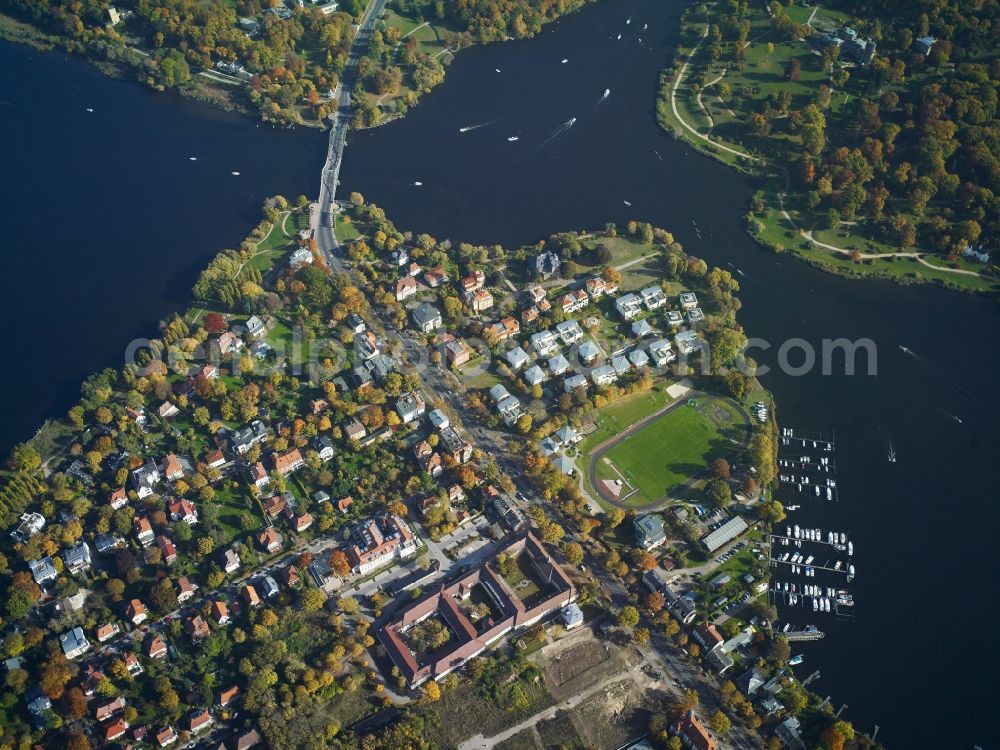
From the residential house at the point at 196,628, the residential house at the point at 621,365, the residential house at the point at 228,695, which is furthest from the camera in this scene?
the residential house at the point at 621,365

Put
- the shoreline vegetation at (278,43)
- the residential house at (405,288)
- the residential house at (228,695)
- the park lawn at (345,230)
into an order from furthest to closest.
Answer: the shoreline vegetation at (278,43) → the park lawn at (345,230) → the residential house at (405,288) → the residential house at (228,695)

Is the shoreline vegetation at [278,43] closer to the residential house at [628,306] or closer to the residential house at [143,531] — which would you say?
the residential house at [628,306]

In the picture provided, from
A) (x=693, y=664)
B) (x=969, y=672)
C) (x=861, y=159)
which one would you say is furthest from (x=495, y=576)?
Result: (x=861, y=159)

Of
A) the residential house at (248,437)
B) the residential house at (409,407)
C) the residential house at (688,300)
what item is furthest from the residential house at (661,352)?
the residential house at (248,437)

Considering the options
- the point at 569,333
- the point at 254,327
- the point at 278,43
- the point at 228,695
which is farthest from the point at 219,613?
the point at 278,43

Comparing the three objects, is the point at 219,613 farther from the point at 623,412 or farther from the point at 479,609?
the point at 623,412

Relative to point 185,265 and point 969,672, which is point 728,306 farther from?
point 185,265
